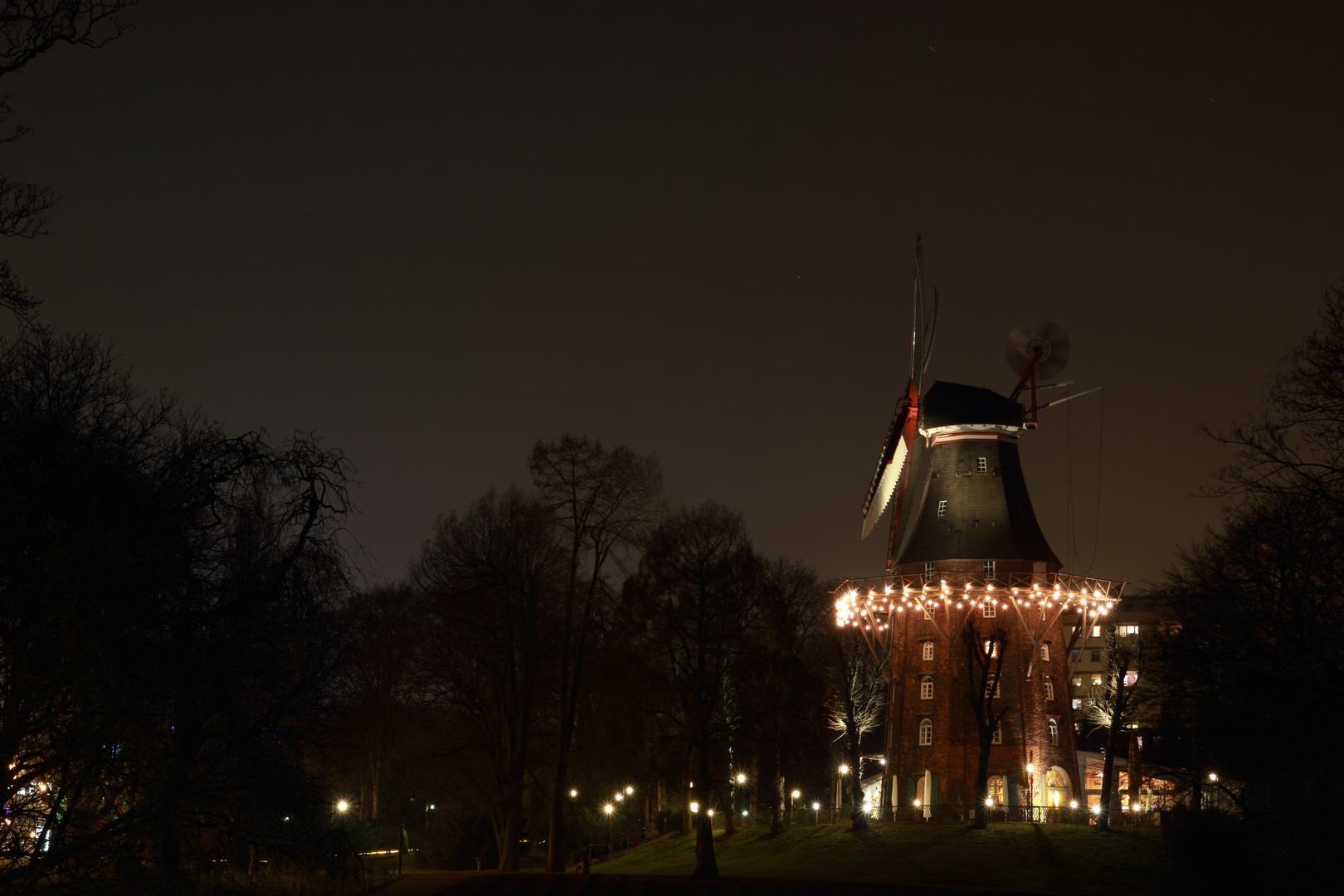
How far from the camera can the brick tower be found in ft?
164

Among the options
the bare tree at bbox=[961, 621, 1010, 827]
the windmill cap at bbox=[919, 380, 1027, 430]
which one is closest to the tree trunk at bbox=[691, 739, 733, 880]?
the bare tree at bbox=[961, 621, 1010, 827]

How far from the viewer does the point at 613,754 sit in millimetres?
43188

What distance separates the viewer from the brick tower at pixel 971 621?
164 ft

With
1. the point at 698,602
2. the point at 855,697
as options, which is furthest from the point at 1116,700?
the point at 698,602

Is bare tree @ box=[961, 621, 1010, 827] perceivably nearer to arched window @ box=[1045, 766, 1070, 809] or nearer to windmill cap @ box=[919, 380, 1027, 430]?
arched window @ box=[1045, 766, 1070, 809]

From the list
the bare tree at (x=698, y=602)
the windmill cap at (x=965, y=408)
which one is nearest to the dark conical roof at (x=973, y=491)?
the windmill cap at (x=965, y=408)

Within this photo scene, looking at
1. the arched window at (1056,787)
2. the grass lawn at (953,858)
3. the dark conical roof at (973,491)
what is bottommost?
the grass lawn at (953,858)

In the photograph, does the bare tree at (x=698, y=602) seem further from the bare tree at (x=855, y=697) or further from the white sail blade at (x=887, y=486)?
the white sail blade at (x=887, y=486)

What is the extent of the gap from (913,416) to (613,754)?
22.8 m

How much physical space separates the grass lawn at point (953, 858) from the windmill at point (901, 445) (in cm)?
1575

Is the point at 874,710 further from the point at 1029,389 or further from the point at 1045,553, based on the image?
the point at 1029,389

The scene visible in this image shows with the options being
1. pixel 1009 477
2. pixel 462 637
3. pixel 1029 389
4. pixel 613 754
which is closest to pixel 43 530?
pixel 462 637

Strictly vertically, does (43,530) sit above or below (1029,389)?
below

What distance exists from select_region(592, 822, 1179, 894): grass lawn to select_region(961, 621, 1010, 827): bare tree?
72.1 inches
